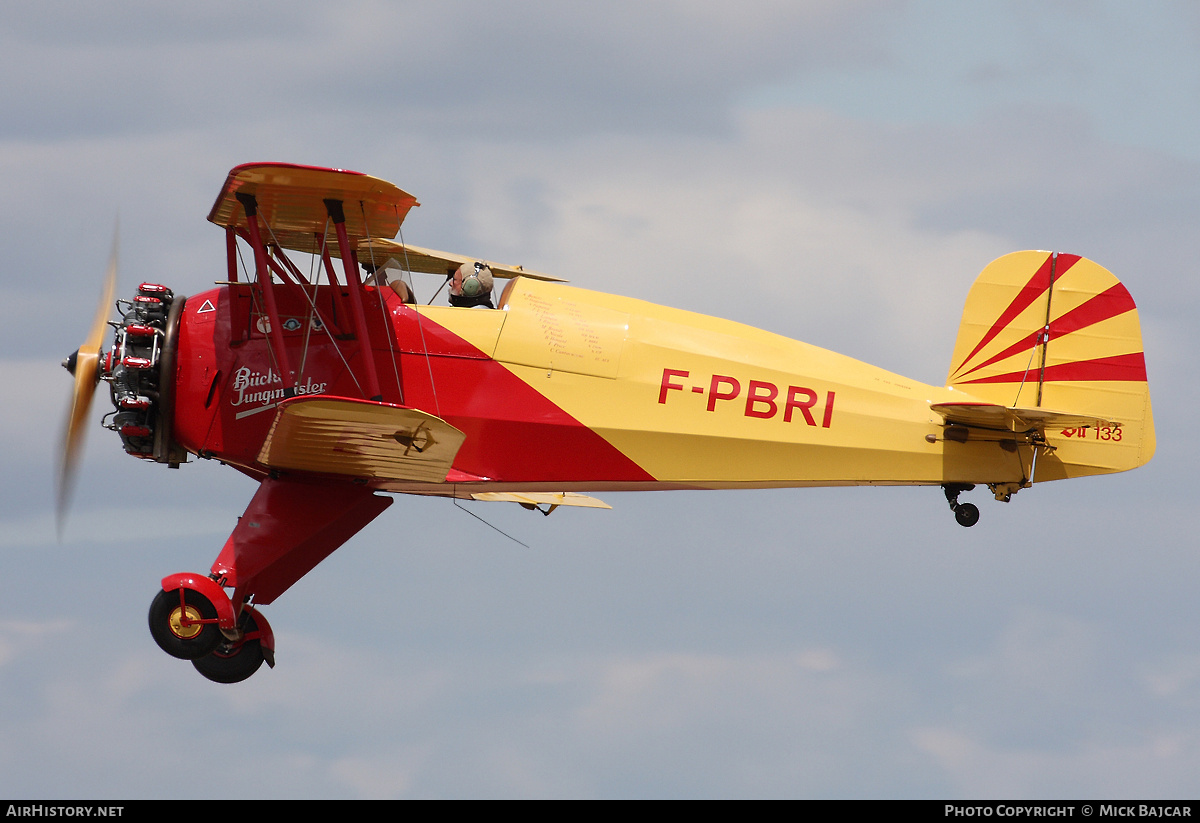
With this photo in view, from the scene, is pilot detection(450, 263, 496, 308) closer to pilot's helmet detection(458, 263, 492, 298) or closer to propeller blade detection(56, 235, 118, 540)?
pilot's helmet detection(458, 263, 492, 298)

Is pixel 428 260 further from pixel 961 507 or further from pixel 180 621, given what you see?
pixel 961 507

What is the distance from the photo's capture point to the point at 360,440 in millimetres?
12000

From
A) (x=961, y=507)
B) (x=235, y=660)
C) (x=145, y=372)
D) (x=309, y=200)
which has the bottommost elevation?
(x=235, y=660)

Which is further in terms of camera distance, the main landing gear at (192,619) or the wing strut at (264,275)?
the main landing gear at (192,619)

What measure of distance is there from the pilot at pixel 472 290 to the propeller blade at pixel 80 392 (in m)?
3.30

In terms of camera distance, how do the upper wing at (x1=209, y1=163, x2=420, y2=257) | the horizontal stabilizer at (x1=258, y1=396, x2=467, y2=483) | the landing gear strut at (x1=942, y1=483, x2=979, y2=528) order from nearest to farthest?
the horizontal stabilizer at (x1=258, y1=396, x2=467, y2=483) < the upper wing at (x1=209, y1=163, x2=420, y2=257) < the landing gear strut at (x1=942, y1=483, x2=979, y2=528)

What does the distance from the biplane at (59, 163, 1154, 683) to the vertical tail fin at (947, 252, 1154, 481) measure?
0.06 ft

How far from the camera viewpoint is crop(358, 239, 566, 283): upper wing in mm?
15391

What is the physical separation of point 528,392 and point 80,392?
4137 millimetres

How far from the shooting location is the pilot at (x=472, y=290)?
13.3m

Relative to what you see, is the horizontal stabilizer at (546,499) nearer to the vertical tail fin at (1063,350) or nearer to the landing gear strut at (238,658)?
the landing gear strut at (238,658)

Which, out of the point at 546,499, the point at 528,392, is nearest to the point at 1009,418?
the point at 528,392

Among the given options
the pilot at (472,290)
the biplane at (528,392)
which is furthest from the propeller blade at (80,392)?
the pilot at (472,290)

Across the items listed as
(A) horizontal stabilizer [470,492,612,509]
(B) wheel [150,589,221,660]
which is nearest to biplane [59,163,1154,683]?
(B) wheel [150,589,221,660]
